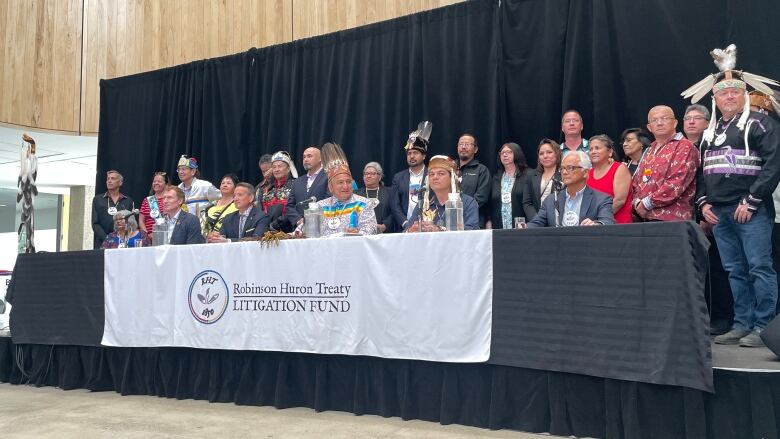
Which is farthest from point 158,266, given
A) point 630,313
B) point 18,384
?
point 630,313

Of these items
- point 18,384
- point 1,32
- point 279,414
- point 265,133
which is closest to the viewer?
point 279,414

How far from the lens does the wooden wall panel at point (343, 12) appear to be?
5.73m

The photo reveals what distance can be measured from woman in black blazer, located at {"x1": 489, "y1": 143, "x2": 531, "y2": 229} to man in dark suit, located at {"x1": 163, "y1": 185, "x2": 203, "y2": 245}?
213 centimetres

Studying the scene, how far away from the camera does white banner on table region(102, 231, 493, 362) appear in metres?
2.94

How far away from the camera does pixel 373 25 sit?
584 cm

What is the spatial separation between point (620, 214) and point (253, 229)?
7.75 feet

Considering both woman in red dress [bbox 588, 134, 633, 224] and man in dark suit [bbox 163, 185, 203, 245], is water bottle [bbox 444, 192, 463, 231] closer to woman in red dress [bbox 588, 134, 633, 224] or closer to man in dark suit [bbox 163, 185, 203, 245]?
woman in red dress [bbox 588, 134, 633, 224]

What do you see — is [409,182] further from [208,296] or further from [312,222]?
[208,296]

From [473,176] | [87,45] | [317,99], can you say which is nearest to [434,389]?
[473,176]

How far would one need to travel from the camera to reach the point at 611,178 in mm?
3805

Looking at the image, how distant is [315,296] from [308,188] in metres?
1.74

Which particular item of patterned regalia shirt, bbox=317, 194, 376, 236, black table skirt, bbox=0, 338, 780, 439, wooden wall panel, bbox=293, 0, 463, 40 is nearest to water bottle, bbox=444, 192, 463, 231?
patterned regalia shirt, bbox=317, 194, 376, 236

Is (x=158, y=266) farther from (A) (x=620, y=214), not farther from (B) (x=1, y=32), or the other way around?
(B) (x=1, y=32)

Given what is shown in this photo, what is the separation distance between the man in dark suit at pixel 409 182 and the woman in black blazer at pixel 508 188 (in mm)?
552
